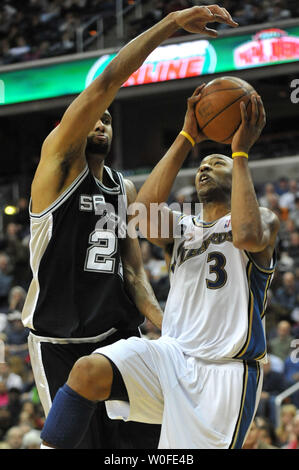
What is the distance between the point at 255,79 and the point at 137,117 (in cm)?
507

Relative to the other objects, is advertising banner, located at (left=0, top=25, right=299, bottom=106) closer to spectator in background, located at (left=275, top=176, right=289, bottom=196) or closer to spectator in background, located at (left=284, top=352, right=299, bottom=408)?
spectator in background, located at (left=275, top=176, right=289, bottom=196)

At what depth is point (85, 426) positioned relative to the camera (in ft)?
11.5

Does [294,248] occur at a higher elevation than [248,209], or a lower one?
lower

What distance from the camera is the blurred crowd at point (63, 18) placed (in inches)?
594

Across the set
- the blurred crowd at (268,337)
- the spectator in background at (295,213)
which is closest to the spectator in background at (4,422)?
the blurred crowd at (268,337)

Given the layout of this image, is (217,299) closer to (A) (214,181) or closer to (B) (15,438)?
(A) (214,181)

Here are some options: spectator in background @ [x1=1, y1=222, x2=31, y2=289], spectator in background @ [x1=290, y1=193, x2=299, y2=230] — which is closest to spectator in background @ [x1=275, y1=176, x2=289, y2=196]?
spectator in background @ [x1=290, y1=193, x2=299, y2=230]

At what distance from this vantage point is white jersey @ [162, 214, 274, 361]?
3.71m

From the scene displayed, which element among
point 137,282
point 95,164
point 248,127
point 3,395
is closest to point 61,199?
point 95,164

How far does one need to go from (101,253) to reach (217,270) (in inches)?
28.1

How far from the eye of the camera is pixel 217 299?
379 centimetres

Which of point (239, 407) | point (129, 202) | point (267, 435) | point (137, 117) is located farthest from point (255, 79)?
point (239, 407)
